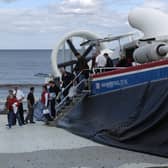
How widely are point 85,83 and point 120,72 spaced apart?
255cm

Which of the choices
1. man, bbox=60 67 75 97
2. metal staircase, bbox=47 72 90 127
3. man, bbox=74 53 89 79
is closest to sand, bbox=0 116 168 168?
metal staircase, bbox=47 72 90 127

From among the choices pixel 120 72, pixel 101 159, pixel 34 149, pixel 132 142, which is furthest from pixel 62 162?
pixel 120 72

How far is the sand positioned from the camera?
11156mm

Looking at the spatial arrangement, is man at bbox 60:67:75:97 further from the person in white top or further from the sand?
the sand

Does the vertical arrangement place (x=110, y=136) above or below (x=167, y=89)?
below

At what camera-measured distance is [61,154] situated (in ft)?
40.7

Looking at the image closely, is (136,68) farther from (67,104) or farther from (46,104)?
(46,104)

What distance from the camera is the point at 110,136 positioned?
14.5m

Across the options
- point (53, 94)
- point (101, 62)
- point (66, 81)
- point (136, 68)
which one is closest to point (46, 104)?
point (53, 94)

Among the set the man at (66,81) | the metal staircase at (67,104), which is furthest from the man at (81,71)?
the man at (66,81)

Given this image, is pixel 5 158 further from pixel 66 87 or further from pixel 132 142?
pixel 66 87

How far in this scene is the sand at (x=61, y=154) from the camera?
11156mm

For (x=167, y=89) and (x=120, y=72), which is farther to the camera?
(x=120, y=72)

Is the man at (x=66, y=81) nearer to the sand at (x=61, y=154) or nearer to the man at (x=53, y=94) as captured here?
the man at (x=53, y=94)
